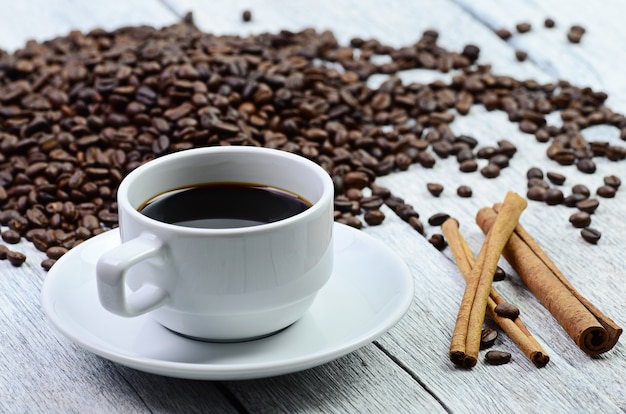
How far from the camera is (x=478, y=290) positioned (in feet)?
4.39

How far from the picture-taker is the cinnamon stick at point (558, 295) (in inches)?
48.7

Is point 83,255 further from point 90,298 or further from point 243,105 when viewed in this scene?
point 243,105

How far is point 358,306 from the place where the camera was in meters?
1.20

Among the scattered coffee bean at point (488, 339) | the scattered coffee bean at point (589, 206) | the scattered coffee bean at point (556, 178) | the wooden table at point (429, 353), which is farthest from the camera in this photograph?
the scattered coffee bean at point (556, 178)

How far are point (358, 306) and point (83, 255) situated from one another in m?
0.40

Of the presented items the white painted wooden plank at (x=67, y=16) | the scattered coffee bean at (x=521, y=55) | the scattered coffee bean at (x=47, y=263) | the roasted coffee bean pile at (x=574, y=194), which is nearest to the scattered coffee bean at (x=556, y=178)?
the roasted coffee bean pile at (x=574, y=194)

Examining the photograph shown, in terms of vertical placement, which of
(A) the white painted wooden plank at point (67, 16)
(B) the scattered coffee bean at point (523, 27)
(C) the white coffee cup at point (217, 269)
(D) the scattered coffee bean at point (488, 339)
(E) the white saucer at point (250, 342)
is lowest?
(A) the white painted wooden plank at point (67, 16)

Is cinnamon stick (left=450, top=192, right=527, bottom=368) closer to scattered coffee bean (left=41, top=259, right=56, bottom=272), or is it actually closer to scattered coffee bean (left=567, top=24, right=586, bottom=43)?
scattered coffee bean (left=41, top=259, right=56, bottom=272)

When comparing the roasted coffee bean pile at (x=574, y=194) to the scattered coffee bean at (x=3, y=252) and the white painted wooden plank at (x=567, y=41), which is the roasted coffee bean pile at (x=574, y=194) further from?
the scattered coffee bean at (x=3, y=252)

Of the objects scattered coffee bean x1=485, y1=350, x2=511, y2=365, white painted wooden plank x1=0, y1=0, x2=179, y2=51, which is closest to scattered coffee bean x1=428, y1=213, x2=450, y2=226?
scattered coffee bean x1=485, y1=350, x2=511, y2=365

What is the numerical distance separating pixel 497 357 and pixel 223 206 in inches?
16.7

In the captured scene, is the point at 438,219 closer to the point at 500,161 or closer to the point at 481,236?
the point at 481,236

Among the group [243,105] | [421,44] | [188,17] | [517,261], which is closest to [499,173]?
[517,261]

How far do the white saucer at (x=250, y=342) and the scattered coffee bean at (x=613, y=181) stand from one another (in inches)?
28.1
